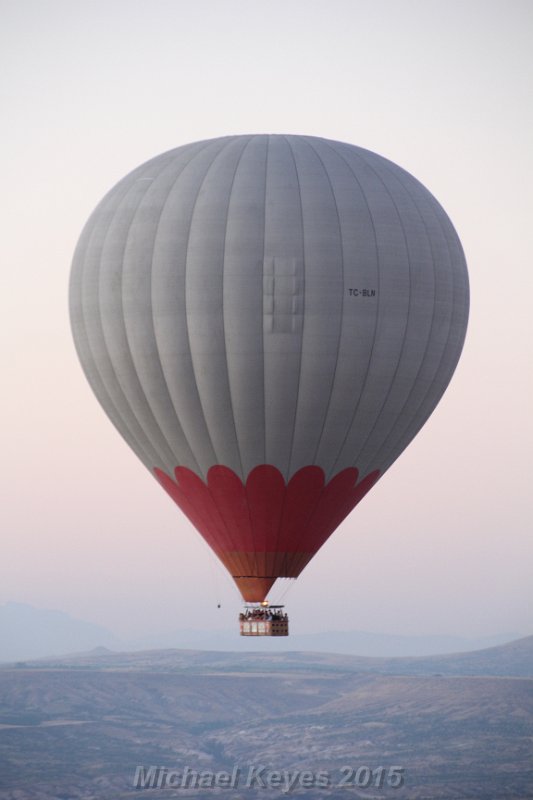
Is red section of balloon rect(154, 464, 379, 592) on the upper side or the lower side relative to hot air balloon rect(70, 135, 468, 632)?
lower

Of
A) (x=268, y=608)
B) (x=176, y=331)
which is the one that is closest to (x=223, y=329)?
(x=176, y=331)

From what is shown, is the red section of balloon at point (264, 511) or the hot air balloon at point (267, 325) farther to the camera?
the red section of balloon at point (264, 511)

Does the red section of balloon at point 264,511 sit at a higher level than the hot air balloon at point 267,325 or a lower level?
lower

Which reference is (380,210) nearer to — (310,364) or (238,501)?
(310,364)

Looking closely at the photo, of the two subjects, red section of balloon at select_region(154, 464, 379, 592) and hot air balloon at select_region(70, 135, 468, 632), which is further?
red section of balloon at select_region(154, 464, 379, 592)

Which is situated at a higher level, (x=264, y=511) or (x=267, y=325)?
(x=267, y=325)
